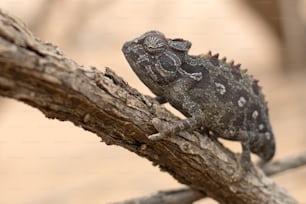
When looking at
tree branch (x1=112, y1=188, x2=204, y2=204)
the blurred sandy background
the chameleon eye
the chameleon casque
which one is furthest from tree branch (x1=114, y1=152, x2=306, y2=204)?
the blurred sandy background

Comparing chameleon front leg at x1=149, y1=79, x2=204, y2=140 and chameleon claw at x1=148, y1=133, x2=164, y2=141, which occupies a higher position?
chameleon front leg at x1=149, y1=79, x2=204, y2=140

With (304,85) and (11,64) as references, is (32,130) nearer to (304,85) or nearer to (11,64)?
(304,85)

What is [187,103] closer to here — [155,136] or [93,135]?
[155,136]

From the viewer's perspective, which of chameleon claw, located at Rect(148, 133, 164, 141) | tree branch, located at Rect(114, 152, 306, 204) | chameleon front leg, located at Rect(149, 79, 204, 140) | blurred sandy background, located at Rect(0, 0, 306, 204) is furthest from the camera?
blurred sandy background, located at Rect(0, 0, 306, 204)

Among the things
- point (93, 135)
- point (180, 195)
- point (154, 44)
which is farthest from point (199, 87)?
point (93, 135)

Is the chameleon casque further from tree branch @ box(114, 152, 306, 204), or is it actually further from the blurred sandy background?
the blurred sandy background

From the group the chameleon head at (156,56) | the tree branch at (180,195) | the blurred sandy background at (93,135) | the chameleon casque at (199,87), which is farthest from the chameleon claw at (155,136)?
the blurred sandy background at (93,135)

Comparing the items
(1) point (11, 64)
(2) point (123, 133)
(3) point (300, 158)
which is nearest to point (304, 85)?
(3) point (300, 158)
